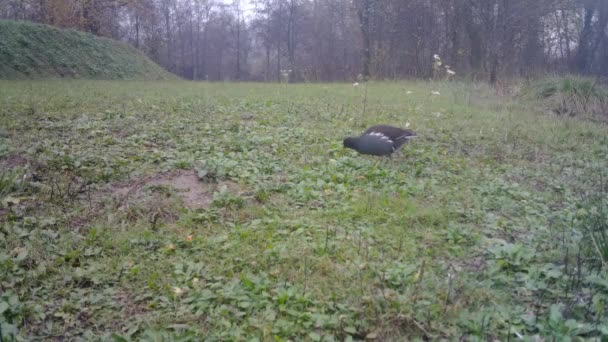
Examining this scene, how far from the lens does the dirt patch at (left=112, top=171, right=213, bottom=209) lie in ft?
13.6

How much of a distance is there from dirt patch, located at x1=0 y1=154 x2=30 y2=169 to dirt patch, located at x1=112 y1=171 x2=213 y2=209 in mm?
1074

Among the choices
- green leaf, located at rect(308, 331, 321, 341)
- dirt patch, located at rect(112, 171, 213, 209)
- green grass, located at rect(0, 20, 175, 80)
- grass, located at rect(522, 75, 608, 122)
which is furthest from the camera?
green grass, located at rect(0, 20, 175, 80)

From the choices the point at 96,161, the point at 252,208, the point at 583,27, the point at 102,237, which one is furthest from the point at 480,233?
the point at 583,27

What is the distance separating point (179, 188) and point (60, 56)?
14878mm

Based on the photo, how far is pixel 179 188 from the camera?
14.5 feet

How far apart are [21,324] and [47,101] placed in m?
6.77

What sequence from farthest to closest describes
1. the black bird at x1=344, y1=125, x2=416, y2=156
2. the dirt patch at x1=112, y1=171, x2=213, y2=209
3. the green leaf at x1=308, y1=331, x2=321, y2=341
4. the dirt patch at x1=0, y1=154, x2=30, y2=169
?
the black bird at x1=344, y1=125, x2=416, y2=156 → the dirt patch at x1=0, y1=154, x2=30, y2=169 → the dirt patch at x1=112, y1=171, x2=213, y2=209 → the green leaf at x1=308, y1=331, x2=321, y2=341

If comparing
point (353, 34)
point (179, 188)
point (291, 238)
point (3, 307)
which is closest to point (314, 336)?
point (291, 238)

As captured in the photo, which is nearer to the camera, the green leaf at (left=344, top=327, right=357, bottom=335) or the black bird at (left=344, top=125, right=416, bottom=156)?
the green leaf at (left=344, top=327, right=357, bottom=335)

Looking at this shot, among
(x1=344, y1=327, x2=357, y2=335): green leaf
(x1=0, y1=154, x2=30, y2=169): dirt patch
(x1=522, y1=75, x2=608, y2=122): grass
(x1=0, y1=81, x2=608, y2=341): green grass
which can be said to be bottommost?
(x1=344, y1=327, x2=357, y2=335): green leaf

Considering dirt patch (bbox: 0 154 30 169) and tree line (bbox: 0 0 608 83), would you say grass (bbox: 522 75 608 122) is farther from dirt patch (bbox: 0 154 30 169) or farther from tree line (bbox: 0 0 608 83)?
dirt patch (bbox: 0 154 30 169)

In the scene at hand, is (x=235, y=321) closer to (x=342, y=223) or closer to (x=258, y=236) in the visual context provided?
(x=258, y=236)

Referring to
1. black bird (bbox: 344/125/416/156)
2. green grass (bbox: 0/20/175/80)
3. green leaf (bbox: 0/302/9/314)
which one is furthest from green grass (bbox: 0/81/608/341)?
green grass (bbox: 0/20/175/80)

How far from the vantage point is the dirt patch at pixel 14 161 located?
4.59m
